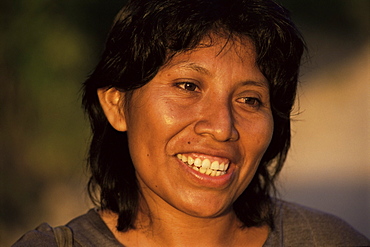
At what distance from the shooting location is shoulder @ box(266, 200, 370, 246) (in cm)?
302

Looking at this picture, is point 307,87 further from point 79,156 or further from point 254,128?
point 254,128

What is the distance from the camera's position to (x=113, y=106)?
2.94 meters

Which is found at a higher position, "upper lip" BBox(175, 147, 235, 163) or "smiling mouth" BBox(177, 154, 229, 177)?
"upper lip" BBox(175, 147, 235, 163)

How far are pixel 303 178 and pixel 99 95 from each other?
719 centimetres

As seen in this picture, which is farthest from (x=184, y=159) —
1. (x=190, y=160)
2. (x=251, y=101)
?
(x=251, y=101)

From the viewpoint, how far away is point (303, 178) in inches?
383

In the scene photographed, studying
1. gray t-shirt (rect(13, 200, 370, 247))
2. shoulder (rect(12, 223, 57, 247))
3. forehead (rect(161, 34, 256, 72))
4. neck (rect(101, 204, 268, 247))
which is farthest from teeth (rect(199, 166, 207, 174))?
shoulder (rect(12, 223, 57, 247))

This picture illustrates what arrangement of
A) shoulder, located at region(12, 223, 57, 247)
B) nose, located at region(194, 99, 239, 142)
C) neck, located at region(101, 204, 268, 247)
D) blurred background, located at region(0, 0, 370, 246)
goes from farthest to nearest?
blurred background, located at region(0, 0, 370, 246) → neck, located at region(101, 204, 268, 247) → shoulder, located at region(12, 223, 57, 247) → nose, located at region(194, 99, 239, 142)

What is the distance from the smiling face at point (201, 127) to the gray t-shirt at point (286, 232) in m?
0.34

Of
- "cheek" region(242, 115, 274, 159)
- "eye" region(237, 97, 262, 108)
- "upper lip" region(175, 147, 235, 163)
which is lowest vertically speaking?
"upper lip" region(175, 147, 235, 163)

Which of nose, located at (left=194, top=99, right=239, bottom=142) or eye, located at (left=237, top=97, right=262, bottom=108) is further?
Result: eye, located at (left=237, top=97, right=262, bottom=108)

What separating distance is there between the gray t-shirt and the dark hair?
0.31 ft

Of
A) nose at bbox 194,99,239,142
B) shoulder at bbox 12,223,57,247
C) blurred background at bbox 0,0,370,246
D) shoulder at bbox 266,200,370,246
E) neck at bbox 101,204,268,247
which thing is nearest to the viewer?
nose at bbox 194,99,239,142

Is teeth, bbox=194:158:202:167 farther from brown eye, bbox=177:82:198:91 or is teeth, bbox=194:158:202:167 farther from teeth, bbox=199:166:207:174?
brown eye, bbox=177:82:198:91
